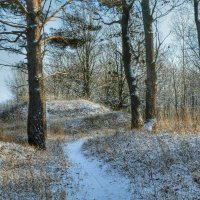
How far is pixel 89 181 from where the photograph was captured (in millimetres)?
6844

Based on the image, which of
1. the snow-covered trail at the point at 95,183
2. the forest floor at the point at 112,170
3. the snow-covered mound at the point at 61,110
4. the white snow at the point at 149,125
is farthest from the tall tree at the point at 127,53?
the snow-covered mound at the point at 61,110

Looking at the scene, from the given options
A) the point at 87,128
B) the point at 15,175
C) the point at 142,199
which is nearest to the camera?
the point at 142,199

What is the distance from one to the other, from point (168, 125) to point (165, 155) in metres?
4.92

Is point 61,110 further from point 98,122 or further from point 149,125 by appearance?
point 149,125

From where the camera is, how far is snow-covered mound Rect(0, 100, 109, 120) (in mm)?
24041

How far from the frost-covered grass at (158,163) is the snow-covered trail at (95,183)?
21 cm

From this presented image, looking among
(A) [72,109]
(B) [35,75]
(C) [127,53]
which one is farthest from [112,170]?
(A) [72,109]

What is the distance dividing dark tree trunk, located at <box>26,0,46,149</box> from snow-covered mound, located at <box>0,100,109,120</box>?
40.0 feet

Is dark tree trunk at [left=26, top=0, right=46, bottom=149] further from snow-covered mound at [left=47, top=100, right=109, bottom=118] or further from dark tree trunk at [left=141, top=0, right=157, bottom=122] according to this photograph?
snow-covered mound at [left=47, top=100, right=109, bottom=118]

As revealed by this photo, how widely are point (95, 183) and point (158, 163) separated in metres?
1.41

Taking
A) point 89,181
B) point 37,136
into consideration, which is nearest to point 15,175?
point 89,181

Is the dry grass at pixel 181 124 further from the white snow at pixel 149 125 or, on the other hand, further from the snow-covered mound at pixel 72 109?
the snow-covered mound at pixel 72 109

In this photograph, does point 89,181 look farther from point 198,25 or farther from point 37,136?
point 198,25

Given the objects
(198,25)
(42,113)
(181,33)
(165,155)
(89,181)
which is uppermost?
(181,33)
